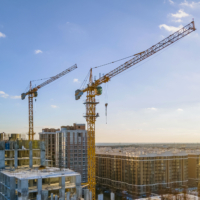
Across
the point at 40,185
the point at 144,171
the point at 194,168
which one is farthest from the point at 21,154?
the point at 194,168

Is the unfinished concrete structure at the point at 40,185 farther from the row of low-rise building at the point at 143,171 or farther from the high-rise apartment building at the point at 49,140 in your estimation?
the high-rise apartment building at the point at 49,140

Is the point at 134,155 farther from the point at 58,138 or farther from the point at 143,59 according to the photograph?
the point at 143,59

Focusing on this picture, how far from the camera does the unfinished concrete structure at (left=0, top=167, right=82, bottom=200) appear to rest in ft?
108

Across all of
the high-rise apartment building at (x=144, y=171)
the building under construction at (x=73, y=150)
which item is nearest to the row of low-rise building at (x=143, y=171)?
the high-rise apartment building at (x=144, y=171)

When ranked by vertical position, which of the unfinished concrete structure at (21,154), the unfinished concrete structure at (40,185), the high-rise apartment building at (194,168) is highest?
the unfinished concrete structure at (21,154)

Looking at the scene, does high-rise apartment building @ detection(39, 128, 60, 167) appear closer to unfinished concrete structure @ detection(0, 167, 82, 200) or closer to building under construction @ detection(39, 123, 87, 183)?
building under construction @ detection(39, 123, 87, 183)

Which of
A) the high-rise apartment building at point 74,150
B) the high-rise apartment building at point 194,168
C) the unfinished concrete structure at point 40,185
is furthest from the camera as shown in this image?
the high-rise apartment building at point 194,168

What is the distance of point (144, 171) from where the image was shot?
6241cm

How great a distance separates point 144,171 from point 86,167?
15067 mm

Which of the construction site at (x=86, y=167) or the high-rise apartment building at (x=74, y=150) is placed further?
the high-rise apartment building at (x=74, y=150)

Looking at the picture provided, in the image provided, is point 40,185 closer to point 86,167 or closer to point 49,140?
point 86,167

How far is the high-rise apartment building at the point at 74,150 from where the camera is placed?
65.0 metres

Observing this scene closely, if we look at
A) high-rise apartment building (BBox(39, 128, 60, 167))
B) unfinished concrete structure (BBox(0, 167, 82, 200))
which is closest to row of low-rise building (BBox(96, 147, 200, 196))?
high-rise apartment building (BBox(39, 128, 60, 167))

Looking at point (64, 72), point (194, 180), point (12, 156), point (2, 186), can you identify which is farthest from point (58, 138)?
point (194, 180)
